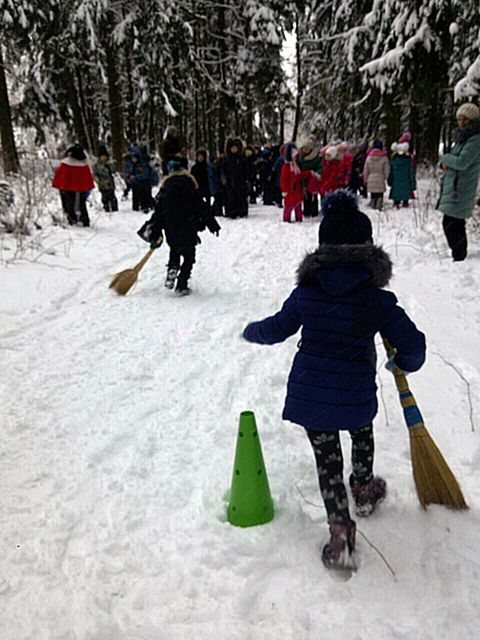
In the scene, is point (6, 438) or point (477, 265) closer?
point (6, 438)

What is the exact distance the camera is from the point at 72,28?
13914mm

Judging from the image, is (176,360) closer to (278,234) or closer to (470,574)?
(470,574)

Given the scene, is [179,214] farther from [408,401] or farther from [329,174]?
[329,174]

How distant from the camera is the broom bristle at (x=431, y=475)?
243 centimetres

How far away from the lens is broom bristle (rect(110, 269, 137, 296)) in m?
6.09

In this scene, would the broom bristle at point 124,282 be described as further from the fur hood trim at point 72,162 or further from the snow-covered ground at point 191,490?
the fur hood trim at point 72,162

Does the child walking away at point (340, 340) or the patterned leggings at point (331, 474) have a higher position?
the child walking away at point (340, 340)

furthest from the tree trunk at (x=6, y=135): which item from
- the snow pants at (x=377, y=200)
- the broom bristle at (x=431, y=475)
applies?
the broom bristle at (x=431, y=475)

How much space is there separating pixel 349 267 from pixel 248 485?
3.98ft

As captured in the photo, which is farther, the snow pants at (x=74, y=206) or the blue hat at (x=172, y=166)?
the snow pants at (x=74, y=206)

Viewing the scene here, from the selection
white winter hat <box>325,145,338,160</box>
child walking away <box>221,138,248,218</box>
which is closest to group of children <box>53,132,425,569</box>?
white winter hat <box>325,145,338,160</box>

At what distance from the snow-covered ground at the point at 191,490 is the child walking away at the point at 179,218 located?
853 millimetres

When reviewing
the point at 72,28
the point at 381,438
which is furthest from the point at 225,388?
the point at 72,28

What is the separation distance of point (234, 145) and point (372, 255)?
10624 mm
